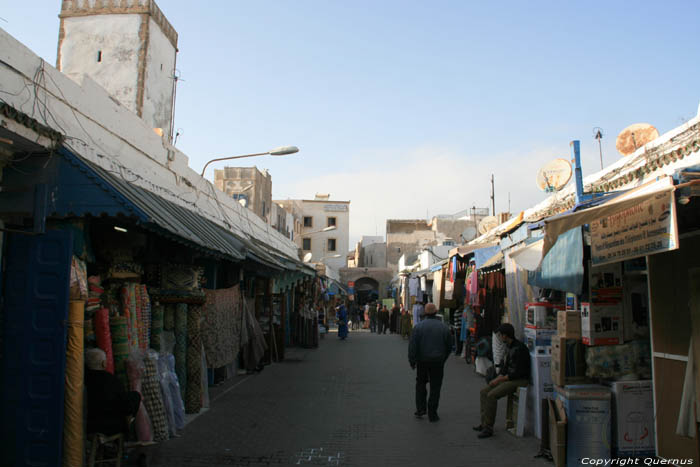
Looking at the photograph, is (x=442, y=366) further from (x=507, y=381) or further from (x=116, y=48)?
(x=116, y=48)

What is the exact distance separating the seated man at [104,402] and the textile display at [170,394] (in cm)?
120

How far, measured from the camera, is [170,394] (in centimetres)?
617

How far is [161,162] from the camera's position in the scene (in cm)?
913

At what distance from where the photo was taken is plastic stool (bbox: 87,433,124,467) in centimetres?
458

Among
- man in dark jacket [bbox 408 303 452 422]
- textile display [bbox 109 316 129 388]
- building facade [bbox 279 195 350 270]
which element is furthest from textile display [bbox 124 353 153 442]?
building facade [bbox 279 195 350 270]

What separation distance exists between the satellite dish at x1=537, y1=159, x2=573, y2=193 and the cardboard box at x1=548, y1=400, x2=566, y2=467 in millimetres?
6427

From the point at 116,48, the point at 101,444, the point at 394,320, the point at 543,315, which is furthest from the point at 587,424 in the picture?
the point at 394,320

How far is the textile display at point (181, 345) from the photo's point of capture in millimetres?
7262

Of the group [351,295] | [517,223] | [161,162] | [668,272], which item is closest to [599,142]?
[517,223]

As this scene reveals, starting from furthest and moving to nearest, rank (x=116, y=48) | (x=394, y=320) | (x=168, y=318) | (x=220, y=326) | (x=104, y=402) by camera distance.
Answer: (x=394, y=320) → (x=116, y=48) → (x=220, y=326) → (x=168, y=318) → (x=104, y=402)

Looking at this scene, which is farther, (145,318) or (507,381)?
(507,381)

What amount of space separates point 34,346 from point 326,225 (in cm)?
5652

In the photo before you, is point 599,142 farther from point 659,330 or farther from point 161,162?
point 161,162

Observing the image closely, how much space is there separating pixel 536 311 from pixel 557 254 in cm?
98
